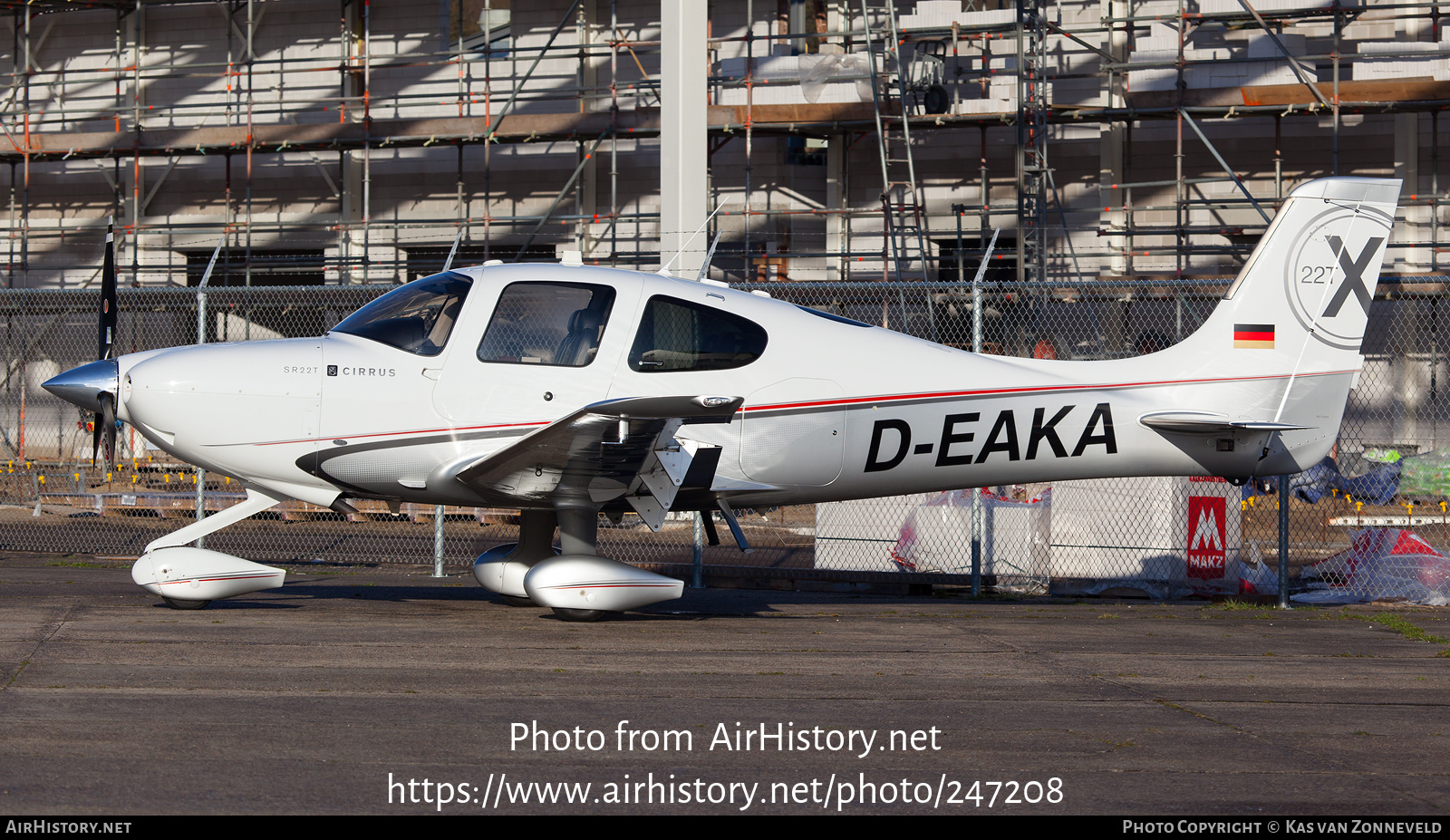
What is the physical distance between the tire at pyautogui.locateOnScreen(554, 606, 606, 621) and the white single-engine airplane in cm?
3

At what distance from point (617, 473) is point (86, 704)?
11.7 feet

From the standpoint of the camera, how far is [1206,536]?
37.7 feet

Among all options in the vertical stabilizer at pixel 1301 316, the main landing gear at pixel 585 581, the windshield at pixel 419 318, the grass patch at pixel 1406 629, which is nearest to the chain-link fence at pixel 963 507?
the main landing gear at pixel 585 581

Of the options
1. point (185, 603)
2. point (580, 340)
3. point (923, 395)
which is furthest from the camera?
point (923, 395)

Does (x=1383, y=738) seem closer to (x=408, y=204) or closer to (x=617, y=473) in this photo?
(x=617, y=473)

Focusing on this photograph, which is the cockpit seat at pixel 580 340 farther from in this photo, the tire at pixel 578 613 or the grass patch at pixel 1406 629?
the grass patch at pixel 1406 629

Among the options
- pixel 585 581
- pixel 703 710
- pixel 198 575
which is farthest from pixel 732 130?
pixel 703 710

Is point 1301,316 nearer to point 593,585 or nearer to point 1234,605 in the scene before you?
point 1234,605

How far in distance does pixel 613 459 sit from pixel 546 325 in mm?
1005

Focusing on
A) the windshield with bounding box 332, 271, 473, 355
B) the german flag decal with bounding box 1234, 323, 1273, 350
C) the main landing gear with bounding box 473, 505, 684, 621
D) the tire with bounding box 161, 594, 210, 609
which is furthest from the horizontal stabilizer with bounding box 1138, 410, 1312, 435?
the tire with bounding box 161, 594, 210, 609

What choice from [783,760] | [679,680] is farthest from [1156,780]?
[679,680]

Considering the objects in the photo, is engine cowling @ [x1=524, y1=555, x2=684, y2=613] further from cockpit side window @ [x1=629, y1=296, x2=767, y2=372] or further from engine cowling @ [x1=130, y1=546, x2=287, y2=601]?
engine cowling @ [x1=130, y1=546, x2=287, y2=601]

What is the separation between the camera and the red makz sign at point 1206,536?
11375 millimetres

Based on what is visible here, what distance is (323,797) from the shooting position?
459cm
